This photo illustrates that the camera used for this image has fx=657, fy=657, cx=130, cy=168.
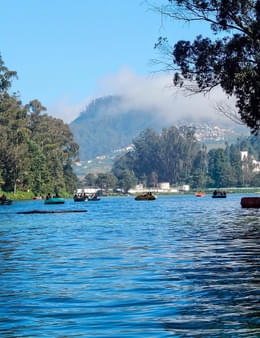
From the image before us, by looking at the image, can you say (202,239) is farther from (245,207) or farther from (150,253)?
(245,207)

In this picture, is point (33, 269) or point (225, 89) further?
point (225, 89)

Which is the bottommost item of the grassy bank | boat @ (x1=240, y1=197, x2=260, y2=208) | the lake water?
the lake water

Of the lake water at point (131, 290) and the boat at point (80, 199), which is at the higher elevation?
the boat at point (80, 199)

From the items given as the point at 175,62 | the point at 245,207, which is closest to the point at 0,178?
the point at 245,207

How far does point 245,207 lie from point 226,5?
4995cm

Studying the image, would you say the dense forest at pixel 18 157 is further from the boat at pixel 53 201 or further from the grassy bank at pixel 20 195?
the boat at pixel 53 201

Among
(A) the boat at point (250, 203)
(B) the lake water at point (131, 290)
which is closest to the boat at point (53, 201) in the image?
(A) the boat at point (250, 203)

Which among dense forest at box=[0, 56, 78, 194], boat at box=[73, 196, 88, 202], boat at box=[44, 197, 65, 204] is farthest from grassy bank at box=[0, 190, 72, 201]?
boat at box=[44, 197, 65, 204]

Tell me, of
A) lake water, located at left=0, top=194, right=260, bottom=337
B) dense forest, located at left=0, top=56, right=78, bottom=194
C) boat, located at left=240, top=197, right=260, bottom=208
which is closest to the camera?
lake water, located at left=0, top=194, right=260, bottom=337

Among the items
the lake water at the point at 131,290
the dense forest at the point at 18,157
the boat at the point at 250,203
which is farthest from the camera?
the dense forest at the point at 18,157

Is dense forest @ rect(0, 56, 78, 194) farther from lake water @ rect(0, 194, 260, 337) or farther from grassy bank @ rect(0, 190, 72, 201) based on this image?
lake water @ rect(0, 194, 260, 337)

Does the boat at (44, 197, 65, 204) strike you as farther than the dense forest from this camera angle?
No

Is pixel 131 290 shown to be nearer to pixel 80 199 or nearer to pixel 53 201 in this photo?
pixel 53 201

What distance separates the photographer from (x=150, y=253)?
95.0 feet
